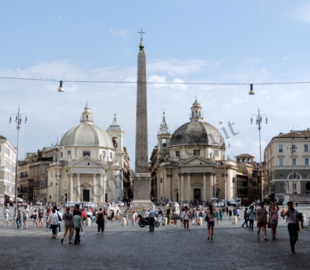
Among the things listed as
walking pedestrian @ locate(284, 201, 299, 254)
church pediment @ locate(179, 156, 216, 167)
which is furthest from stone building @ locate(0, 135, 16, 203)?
walking pedestrian @ locate(284, 201, 299, 254)

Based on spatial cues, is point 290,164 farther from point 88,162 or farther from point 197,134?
point 88,162

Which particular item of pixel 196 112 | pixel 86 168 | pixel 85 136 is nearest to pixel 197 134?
pixel 196 112

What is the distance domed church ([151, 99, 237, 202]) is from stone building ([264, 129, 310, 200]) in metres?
8.03

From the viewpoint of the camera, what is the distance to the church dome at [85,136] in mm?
81000

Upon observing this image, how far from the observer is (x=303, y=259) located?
1265cm

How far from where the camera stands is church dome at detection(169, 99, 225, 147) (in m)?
80.8

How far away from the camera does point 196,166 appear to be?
76812 mm

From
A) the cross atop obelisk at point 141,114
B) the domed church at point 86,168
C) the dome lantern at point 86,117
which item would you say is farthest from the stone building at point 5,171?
the cross atop obelisk at point 141,114

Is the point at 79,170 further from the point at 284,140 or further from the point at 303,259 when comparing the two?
the point at 303,259

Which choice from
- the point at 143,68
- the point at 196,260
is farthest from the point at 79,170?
the point at 196,260

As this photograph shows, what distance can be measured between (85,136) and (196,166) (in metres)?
17.3

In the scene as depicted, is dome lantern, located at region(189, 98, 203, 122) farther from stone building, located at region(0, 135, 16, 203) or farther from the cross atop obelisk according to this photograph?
the cross atop obelisk

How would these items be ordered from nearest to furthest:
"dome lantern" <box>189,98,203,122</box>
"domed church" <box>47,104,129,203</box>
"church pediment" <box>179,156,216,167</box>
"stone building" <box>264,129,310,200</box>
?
"stone building" <box>264,129,310,200</box> < "church pediment" <box>179,156,216,167</box> < "domed church" <box>47,104,129,203</box> < "dome lantern" <box>189,98,203,122</box>

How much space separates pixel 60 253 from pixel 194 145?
66.7m
